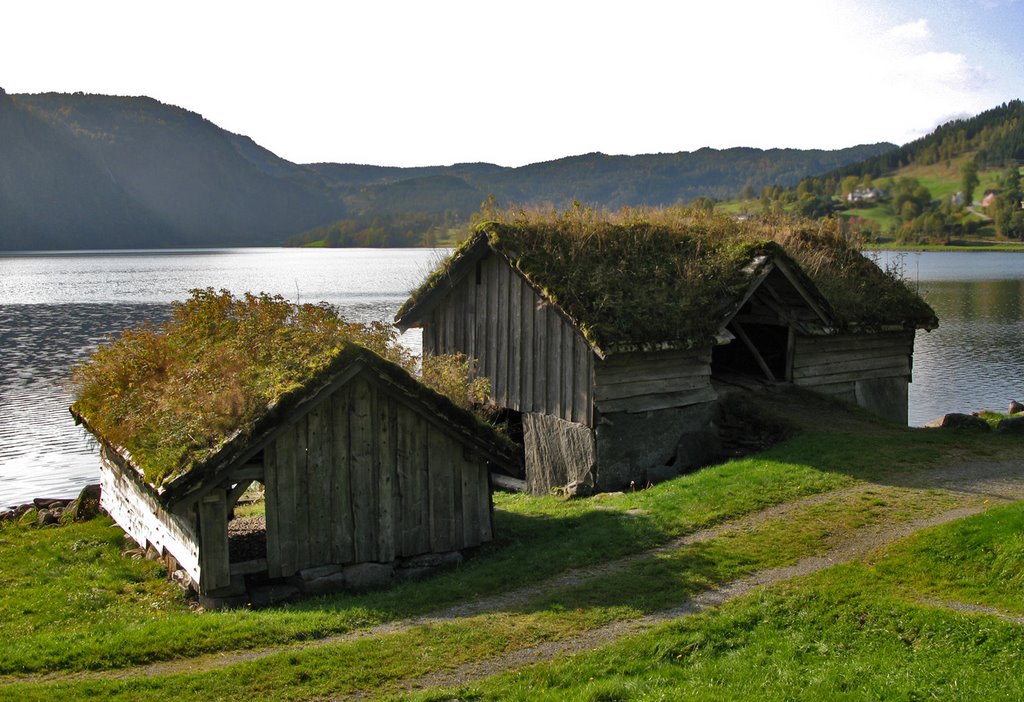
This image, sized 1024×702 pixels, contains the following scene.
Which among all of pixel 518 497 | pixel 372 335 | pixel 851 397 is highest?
pixel 372 335

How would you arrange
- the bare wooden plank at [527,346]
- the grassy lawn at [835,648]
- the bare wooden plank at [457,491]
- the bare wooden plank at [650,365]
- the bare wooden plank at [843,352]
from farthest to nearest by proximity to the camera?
the bare wooden plank at [843,352]
the bare wooden plank at [527,346]
the bare wooden plank at [650,365]
the bare wooden plank at [457,491]
the grassy lawn at [835,648]

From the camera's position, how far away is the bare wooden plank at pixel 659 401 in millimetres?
19250

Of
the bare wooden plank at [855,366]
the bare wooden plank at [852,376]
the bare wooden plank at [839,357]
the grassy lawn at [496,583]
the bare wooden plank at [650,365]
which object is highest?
the bare wooden plank at [650,365]

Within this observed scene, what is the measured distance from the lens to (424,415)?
14.2 meters

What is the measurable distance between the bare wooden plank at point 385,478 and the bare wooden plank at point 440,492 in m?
0.67

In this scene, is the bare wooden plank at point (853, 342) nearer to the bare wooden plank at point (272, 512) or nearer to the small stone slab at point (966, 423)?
the small stone slab at point (966, 423)

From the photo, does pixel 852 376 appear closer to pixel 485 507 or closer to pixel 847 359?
pixel 847 359

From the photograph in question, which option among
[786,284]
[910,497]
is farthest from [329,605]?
[786,284]

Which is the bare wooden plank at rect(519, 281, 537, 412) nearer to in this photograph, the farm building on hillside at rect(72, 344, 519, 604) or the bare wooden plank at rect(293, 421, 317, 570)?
the farm building on hillside at rect(72, 344, 519, 604)

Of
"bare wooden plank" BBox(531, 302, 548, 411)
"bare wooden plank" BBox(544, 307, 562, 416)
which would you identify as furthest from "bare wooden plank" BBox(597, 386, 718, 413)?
"bare wooden plank" BBox(531, 302, 548, 411)

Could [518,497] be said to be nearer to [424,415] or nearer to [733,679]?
[424,415]

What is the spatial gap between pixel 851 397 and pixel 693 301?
6.78m

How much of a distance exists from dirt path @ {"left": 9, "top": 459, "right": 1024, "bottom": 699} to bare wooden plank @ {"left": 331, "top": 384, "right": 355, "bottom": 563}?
254 cm

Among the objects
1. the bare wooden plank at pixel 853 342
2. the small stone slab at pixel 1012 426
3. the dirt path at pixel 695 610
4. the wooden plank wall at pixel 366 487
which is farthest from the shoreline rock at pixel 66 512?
the small stone slab at pixel 1012 426
